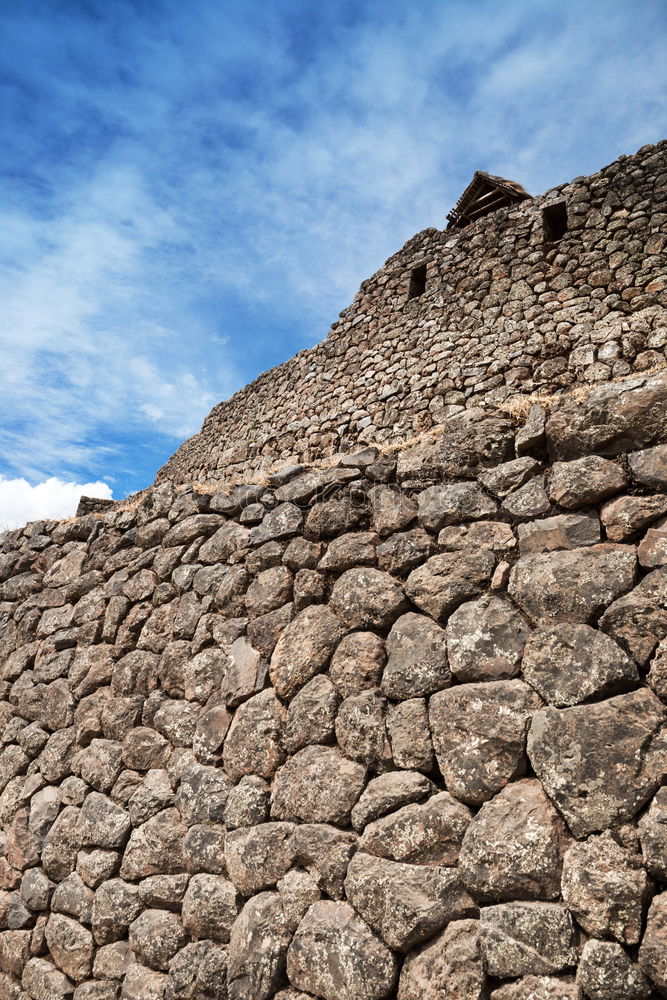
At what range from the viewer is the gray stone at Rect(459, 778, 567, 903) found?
2.39 metres

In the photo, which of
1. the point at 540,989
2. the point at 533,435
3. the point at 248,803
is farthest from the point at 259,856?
the point at 533,435

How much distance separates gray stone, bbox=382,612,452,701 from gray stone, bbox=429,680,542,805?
153mm

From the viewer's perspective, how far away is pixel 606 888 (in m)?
2.22

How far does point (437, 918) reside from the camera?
8.35ft

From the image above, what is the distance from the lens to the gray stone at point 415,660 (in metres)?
3.06

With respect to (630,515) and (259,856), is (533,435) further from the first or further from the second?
(259,856)

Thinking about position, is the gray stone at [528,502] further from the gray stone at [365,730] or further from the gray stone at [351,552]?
the gray stone at [365,730]

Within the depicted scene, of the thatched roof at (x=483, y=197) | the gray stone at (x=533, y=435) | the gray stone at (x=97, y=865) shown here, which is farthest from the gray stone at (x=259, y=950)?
the thatched roof at (x=483, y=197)

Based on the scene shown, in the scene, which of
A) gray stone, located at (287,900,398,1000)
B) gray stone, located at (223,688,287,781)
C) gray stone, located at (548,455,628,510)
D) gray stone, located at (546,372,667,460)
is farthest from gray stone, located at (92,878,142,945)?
gray stone, located at (546,372,667,460)

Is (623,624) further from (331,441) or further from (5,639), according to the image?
(331,441)

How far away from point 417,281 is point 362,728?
26.1 ft

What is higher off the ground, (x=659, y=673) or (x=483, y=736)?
(x=659, y=673)

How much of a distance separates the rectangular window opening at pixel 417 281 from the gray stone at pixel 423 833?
808 cm

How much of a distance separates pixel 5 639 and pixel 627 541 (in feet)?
17.0
